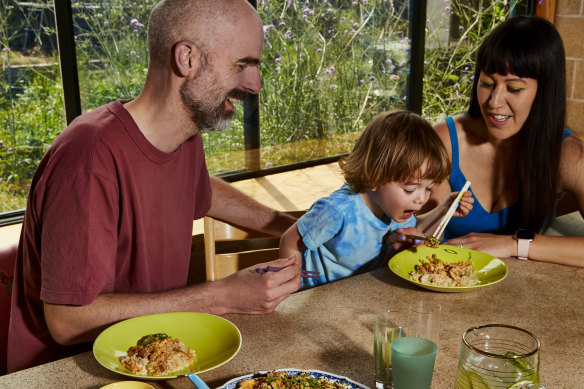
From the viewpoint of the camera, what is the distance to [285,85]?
364cm

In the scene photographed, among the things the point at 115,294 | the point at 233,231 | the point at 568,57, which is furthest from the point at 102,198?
the point at 568,57

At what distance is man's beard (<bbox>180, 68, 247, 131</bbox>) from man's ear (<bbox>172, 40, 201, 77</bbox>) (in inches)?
0.9

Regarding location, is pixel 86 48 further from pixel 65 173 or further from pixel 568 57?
pixel 568 57

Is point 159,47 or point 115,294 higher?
point 159,47

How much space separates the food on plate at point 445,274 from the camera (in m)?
1.41

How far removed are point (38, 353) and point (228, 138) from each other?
2190 mm

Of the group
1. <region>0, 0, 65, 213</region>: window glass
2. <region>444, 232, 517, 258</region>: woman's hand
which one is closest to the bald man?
<region>444, 232, 517, 258</region>: woman's hand

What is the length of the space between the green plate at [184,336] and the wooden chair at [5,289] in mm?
529

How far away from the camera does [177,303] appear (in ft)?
4.17

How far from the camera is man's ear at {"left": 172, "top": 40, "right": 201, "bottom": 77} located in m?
1.37

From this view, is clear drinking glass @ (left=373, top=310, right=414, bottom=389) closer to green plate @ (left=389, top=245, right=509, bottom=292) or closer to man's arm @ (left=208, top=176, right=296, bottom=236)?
green plate @ (left=389, top=245, right=509, bottom=292)

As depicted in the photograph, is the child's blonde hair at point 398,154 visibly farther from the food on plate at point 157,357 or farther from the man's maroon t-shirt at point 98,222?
the food on plate at point 157,357

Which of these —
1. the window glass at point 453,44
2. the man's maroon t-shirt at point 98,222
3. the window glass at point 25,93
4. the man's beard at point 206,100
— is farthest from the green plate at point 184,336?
the window glass at point 453,44

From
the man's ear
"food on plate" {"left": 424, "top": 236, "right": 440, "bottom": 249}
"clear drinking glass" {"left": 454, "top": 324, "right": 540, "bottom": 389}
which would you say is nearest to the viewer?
"clear drinking glass" {"left": 454, "top": 324, "right": 540, "bottom": 389}
